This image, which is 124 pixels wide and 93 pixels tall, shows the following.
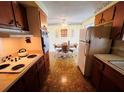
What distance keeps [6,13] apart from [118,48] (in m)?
2.49

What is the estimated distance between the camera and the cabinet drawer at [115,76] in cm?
108

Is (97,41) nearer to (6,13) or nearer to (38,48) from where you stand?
(38,48)

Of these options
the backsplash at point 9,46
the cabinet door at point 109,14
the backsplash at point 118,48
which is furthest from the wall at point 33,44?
the backsplash at point 118,48

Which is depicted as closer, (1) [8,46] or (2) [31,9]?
(1) [8,46]

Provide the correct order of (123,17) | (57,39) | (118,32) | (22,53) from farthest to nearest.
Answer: (57,39) < (22,53) < (118,32) < (123,17)

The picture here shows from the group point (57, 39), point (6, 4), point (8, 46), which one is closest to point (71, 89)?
point (8, 46)

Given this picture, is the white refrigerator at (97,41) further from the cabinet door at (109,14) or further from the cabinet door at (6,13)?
the cabinet door at (6,13)

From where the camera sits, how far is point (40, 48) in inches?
82.0

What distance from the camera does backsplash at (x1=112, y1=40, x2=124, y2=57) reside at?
1.79 meters

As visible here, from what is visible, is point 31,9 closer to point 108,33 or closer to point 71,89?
point 108,33

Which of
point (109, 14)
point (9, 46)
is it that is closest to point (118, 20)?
point (109, 14)

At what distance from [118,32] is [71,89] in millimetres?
1745

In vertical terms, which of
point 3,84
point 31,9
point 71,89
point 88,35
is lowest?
point 71,89

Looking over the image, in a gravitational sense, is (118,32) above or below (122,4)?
below
